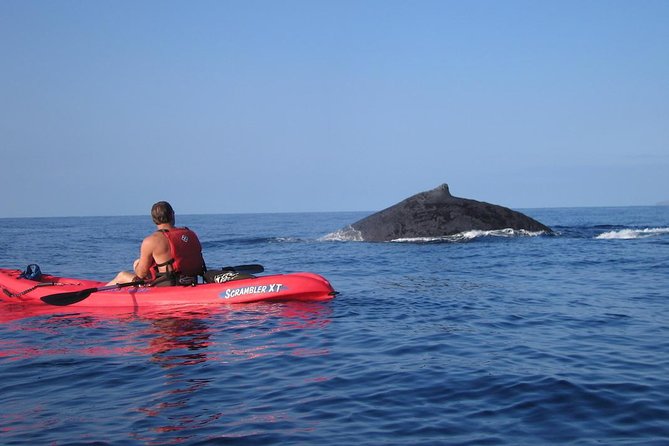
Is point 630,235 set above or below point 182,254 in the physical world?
A: above

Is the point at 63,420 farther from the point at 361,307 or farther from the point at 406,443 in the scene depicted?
the point at 361,307

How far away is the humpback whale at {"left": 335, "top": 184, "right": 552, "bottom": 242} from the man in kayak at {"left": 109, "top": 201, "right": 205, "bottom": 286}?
14560 millimetres

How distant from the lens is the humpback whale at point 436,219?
26.0m

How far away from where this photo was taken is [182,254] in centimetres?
1207

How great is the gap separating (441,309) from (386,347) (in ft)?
10.5

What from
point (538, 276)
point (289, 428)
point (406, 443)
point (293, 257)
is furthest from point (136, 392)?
point (293, 257)

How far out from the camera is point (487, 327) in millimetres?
9789

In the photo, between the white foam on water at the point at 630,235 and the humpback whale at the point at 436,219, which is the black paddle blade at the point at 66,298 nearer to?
the humpback whale at the point at 436,219

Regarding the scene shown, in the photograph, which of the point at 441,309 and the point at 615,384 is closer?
the point at 615,384

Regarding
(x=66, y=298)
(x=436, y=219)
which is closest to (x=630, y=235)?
(x=436, y=219)

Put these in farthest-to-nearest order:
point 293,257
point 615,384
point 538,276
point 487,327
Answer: point 293,257 < point 538,276 < point 487,327 < point 615,384

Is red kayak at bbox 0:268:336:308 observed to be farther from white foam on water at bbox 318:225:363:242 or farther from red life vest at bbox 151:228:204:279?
white foam on water at bbox 318:225:363:242

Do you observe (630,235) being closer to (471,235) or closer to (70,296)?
(471,235)

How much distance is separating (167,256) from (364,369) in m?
5.81
